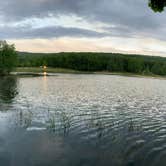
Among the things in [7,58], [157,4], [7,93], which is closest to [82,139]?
[157,4]

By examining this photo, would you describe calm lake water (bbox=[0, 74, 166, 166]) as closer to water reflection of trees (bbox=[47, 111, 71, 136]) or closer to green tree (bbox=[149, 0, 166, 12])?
water reflection of trees (bbox=[47, 111, 71, 136])

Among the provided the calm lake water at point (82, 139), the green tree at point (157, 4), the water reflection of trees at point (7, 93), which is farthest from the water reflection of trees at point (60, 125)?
the water reflection of trees at point (7, 93)

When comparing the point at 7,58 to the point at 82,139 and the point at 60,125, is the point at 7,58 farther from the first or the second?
the point at 82,139

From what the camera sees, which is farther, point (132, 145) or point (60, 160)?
point (132, 145)

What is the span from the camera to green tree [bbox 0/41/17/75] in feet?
372

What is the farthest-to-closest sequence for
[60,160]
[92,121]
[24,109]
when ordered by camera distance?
[24,109] → [92,121] → [60,160]

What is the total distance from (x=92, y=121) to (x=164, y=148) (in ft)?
27.8

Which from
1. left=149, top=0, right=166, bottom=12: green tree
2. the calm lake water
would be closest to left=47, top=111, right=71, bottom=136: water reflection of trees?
the calm lake water

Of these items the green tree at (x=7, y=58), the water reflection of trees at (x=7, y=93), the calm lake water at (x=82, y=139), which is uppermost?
the green tree at (x=7, y=58)

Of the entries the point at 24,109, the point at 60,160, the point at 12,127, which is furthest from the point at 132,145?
the point at 24,109

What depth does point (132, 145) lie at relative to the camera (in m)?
18.2

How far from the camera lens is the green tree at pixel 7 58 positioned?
113 m

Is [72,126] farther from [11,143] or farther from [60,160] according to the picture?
[60,160]

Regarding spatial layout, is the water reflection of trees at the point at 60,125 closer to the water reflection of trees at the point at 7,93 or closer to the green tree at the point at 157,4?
the green tree at the point at 157,4
